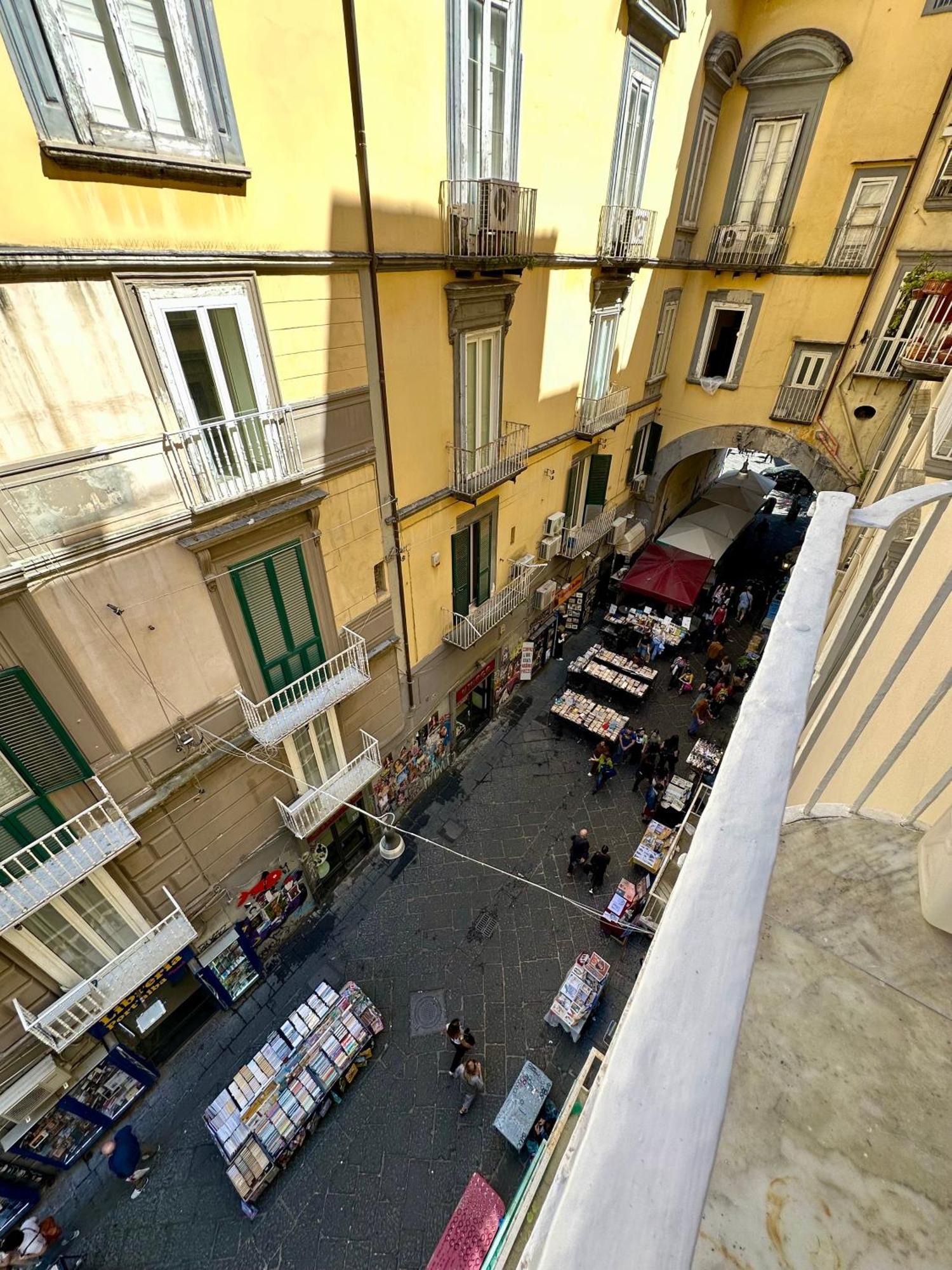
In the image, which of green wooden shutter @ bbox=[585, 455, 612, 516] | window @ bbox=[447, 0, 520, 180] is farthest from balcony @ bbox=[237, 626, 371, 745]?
green wooden shutter @ bbox=[585, 455, 612, 516]

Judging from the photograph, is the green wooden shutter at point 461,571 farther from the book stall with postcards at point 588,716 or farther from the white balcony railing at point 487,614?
the book stall with postcards at point 588,716

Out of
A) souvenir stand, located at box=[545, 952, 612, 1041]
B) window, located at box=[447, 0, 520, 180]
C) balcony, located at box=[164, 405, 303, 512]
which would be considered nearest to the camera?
balcony, located at box=[164, 405, 303, 512]

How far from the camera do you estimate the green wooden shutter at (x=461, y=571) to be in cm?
1223

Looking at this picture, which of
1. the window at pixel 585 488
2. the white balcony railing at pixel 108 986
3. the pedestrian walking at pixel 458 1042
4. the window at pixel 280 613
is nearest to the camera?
the white balcony railing at pixel 108 986

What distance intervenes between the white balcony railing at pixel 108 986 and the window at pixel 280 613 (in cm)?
366

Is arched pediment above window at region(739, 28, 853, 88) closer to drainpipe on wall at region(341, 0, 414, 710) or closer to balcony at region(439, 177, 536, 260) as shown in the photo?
balcony at region(439, 177, 536, 260)

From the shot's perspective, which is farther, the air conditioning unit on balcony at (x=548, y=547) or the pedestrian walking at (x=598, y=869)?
the air conditioning unit on balcony at (x=548, y=547)

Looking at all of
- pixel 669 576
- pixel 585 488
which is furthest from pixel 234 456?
pixel 669 576

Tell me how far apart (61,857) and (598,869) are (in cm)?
950

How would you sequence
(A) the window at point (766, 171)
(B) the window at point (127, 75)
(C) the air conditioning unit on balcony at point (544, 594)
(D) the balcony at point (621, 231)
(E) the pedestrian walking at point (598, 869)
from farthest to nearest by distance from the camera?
1. (C) the air conditioning unit on balcony at point (544, 594)
2. (A) the window at point (766, 171)
3. (D) the balcony at point (621, 231)
4. (E) the pedestrian walking at point (598, 869)
5. (B) the window at point (127, 75)

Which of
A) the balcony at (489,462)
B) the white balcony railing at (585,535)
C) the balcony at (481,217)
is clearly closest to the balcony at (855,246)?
the white balcony railing at (585,535)

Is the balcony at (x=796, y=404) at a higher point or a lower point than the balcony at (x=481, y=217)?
lower

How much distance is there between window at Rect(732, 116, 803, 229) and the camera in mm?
14719

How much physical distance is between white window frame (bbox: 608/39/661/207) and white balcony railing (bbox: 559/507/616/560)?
7708 mm
